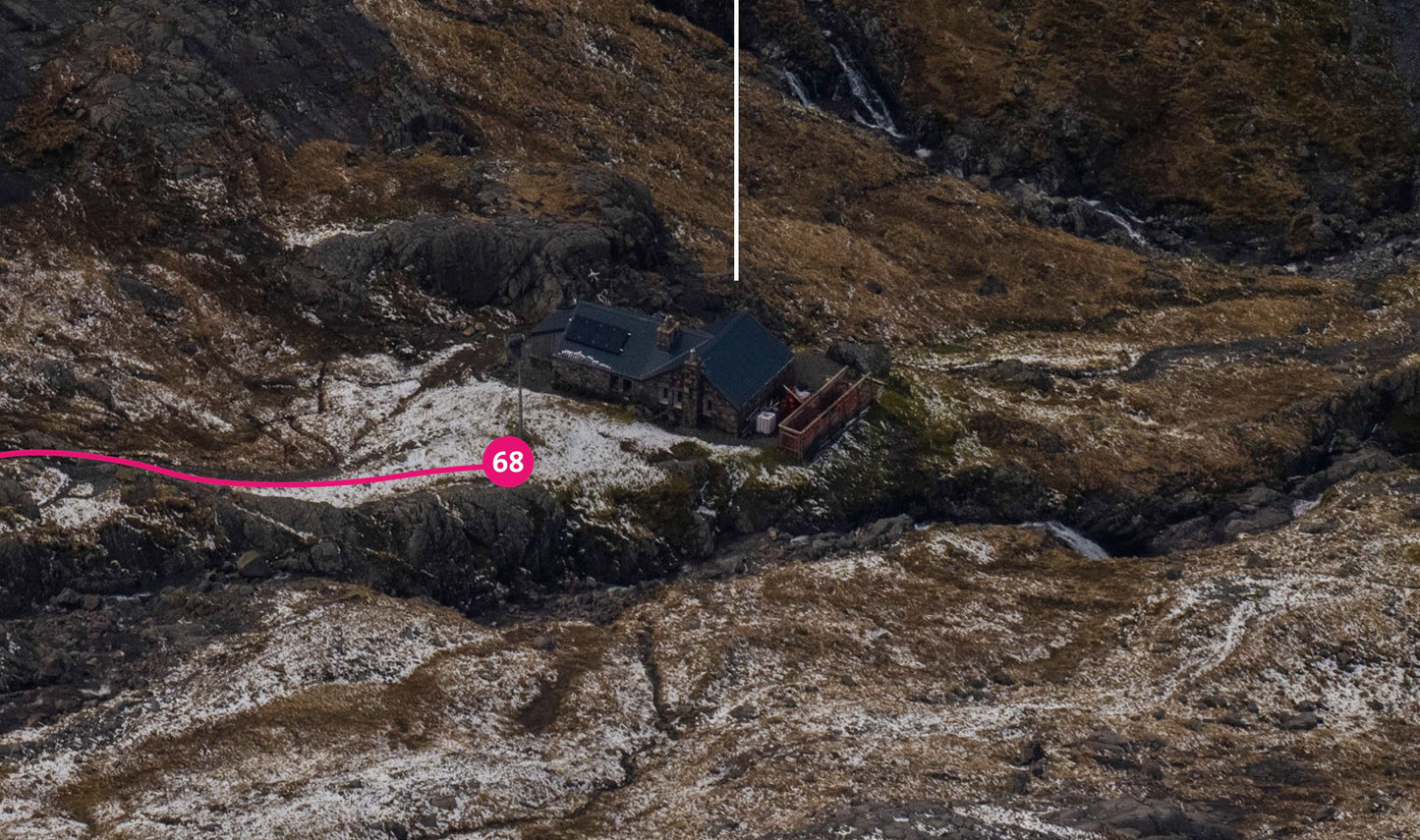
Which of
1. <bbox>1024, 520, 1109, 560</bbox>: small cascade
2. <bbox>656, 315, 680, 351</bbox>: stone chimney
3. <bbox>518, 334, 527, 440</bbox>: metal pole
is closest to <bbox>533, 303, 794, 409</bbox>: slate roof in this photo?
<bbox>656, 315, 680, 351</bbox>: stone chimney

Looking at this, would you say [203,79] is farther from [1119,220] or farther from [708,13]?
[1119,220]

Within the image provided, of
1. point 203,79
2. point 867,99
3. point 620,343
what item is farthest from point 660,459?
point 867,99

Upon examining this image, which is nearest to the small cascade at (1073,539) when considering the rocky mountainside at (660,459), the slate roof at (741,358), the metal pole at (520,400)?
the rocky mountainside at (660,459)

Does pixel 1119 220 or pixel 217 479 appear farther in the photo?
pixel 1119 220

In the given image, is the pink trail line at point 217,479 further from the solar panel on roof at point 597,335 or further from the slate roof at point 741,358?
the slate roof at point 741,358

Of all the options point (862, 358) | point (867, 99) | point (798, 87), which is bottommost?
point (862, 358)

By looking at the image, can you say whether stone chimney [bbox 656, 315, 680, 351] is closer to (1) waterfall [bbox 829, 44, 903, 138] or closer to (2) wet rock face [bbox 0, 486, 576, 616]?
(2) wet rock face [bbox 0, 486, 576, 616]
